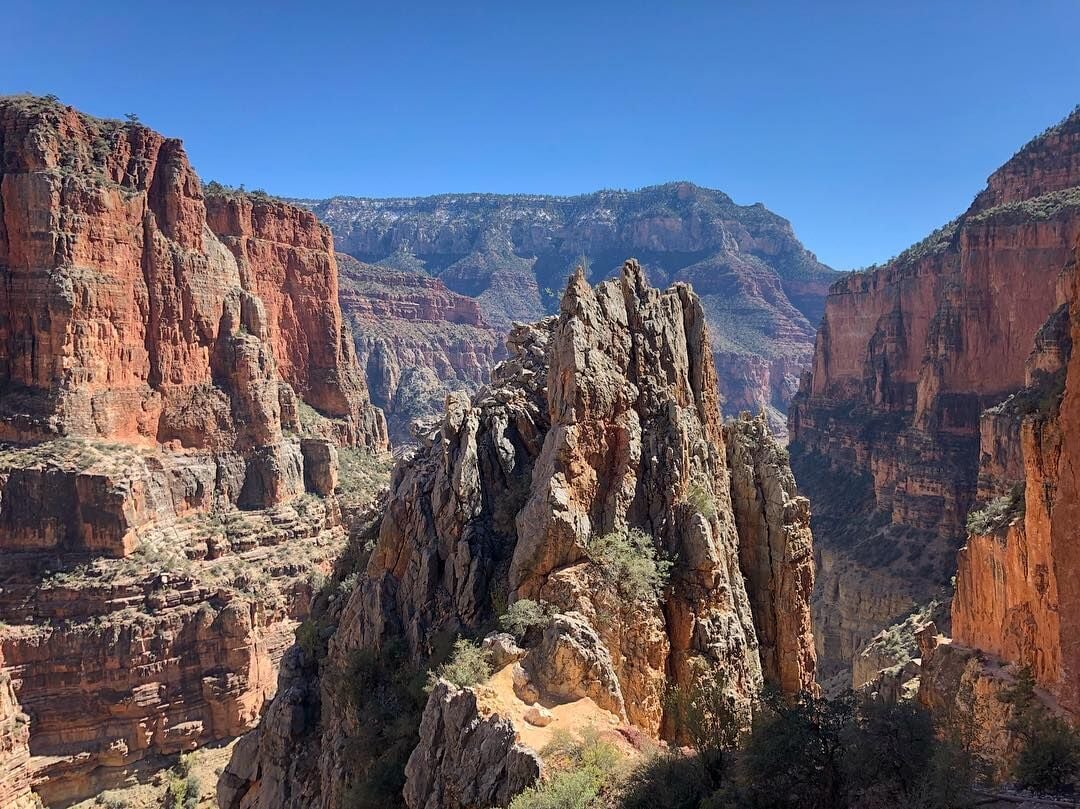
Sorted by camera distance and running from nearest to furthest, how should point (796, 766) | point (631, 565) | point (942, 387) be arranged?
point (796, 766) < point (631, 565) < point (942, 387)

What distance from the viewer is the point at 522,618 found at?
51.9 feet

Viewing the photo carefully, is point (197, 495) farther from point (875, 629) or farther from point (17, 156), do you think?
point (875, 629)

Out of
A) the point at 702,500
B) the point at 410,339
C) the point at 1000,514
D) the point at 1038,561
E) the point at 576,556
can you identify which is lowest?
the point at 1038,561

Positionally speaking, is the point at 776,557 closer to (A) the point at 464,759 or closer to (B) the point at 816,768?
(B) the point at 816,768

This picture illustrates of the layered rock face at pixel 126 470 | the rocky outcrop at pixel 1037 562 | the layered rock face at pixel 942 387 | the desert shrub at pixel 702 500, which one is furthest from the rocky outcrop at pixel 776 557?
the layered rock face at pixel 942 387

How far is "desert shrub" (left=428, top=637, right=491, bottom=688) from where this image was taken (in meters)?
14.7

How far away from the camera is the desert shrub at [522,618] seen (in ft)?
51.8

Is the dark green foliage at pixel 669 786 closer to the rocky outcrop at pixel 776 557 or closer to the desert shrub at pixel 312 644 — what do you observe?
the rocky outcrop at pixel 776 557

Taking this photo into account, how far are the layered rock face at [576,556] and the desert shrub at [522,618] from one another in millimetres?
214

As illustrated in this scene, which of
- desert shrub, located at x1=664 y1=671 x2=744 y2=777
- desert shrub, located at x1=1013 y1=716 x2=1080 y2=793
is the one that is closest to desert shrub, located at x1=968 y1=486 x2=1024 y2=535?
desert shrub, located at x1=1013 y1=716 x2=1080 y2=793

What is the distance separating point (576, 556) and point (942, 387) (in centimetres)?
6276

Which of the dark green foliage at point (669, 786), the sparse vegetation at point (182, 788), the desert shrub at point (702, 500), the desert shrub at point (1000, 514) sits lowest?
the sparse vegetation at point (182, 788)

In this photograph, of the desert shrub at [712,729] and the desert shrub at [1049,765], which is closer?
the desert shrub at [712,729]

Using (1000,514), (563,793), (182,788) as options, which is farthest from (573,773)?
(182,788)
